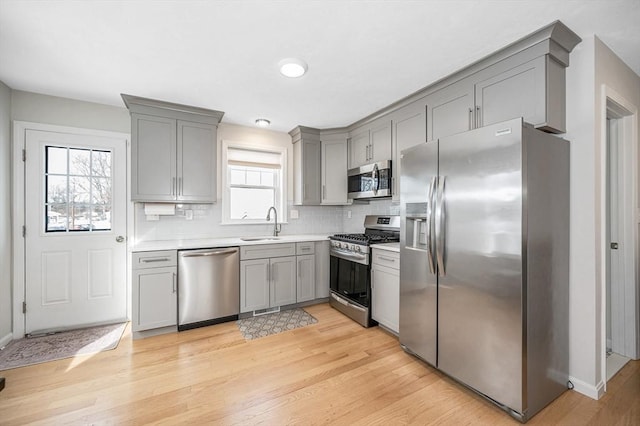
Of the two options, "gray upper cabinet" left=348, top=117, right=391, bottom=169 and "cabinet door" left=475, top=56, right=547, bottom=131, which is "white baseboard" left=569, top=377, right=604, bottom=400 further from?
"gray upper cabinet" left=348, top=117, right=391, bottom=169

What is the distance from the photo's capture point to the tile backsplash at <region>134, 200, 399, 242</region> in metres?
3.41

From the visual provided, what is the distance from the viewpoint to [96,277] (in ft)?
10.3

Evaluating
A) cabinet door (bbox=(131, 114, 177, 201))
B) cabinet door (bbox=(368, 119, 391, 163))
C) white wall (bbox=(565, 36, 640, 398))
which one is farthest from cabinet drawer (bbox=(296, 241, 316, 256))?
white wall (bbox=(565, 36, 640, 398))

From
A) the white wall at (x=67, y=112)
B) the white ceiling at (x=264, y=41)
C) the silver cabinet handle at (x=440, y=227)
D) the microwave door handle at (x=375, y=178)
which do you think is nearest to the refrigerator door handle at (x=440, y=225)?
the silver cabinet handle at (x=440, y=227)

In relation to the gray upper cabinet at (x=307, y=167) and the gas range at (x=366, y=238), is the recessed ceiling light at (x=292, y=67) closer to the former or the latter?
Result: the gray upper cabinet at (x=307, y=167)

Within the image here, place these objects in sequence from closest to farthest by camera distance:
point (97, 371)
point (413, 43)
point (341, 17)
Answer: point (341, 17) < point (413, 43) < point (97, 371)

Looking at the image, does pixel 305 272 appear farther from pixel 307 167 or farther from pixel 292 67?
pixel 292 67

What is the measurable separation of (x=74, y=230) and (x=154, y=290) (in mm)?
1191

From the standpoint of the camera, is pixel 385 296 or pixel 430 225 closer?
pixel 430 225

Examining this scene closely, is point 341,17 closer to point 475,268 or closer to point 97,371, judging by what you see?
point 475,268

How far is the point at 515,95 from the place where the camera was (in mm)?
2076

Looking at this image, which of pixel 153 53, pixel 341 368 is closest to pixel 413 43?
→ pixel 153 53

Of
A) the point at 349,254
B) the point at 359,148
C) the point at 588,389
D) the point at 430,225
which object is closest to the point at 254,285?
the point at 349,254

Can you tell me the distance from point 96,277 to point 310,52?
331 cm
